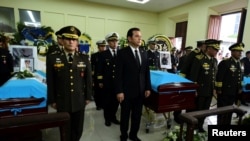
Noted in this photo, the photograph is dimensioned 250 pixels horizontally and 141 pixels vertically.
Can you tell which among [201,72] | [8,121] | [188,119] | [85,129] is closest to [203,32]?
[201,72]

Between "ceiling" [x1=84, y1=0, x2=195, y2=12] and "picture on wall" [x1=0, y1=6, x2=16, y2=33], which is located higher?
"ceiling" [x1=84, y1=0, x2=195, y2=12]

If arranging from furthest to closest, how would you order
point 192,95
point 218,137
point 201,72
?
point 201,72, point 192,95, point 218,137

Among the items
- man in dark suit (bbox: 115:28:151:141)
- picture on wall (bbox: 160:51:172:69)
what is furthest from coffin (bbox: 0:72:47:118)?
picture on wall (bbox: 160:51:172:69)

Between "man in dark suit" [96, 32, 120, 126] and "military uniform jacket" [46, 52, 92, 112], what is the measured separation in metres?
1.06

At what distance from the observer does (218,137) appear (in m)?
0.81

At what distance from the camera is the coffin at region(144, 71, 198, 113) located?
2102mm

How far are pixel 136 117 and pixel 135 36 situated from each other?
3.39 feet

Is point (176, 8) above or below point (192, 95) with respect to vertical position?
above

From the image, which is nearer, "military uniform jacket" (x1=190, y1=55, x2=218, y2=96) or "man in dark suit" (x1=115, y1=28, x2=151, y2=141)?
"man in dark suit" (x1=115, y1=28, x2=151, y2=141)

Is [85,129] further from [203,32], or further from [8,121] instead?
[203,32]

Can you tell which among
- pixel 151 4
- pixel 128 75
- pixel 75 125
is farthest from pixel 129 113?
pixel 151 4

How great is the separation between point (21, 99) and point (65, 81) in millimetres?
586

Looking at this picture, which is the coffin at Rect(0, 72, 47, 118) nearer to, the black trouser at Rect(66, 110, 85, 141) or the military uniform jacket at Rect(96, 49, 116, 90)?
the black trouser at Rect(66, 110, 85, 141)

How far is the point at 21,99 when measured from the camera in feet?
5.63
